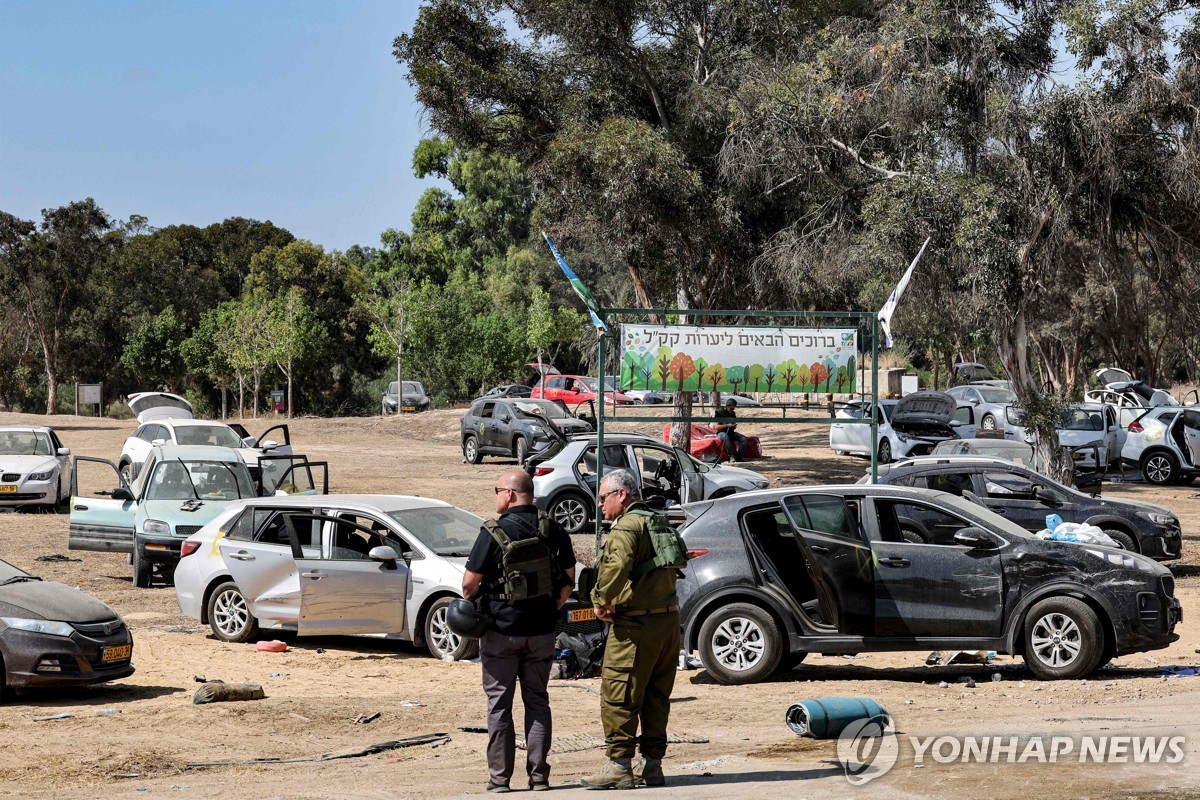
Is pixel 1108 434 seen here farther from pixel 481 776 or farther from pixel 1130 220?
pixel 481 776

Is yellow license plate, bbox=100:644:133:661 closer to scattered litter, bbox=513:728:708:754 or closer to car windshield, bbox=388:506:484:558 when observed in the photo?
car windshield, bbox=388:506:484:558

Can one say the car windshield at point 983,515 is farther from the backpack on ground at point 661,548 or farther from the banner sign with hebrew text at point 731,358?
the banner sign with hebrew text at point 731,358

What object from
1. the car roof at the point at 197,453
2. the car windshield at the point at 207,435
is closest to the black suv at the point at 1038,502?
the car roof at the point at 197,453

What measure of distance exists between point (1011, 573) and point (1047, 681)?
0.87 metres

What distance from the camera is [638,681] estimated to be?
7.04 metres

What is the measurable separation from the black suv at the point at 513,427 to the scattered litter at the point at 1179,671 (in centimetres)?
1939

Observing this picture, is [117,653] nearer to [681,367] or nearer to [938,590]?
[938,590]

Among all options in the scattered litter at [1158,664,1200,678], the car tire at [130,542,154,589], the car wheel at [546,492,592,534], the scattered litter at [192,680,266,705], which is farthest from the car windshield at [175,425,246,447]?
the scattered litter at [1158,664,1200,678]

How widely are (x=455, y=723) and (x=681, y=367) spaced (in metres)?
7.85

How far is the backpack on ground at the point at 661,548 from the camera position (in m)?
7.09

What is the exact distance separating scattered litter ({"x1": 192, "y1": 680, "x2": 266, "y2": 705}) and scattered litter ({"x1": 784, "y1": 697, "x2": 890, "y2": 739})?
4.11m

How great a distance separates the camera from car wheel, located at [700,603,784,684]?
10555mm

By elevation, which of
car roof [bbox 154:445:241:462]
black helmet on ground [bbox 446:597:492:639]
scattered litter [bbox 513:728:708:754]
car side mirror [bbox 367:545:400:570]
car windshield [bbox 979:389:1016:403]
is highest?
car windshield [bbox 979:389:1016:403]

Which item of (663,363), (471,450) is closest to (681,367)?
(663,363)
